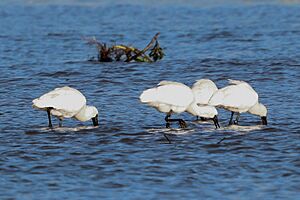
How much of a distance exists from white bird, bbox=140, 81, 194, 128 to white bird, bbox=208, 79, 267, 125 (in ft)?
1.07

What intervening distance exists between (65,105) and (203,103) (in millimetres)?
2029

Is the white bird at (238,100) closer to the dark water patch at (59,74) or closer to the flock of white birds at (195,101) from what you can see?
the flock of white birds at (195,101)

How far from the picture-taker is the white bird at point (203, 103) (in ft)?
39.0

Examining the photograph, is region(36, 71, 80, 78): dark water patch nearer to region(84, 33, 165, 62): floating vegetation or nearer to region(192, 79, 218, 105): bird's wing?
region(84, 33, 165, 62): floating vegetation

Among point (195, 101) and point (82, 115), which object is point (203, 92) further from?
point (82, 115)

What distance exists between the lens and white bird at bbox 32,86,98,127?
37.6ft

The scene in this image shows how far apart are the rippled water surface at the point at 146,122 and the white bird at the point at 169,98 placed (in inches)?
12.3

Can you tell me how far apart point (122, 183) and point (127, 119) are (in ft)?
11.9

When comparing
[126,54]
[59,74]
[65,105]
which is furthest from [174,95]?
[126,54]

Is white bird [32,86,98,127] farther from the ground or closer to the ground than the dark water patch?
farther from the ground

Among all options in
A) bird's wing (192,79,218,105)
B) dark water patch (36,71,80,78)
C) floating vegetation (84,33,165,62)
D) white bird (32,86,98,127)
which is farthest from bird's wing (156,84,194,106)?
floating vegetation (84,33,165,62)

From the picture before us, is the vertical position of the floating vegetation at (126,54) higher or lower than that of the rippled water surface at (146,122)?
higher

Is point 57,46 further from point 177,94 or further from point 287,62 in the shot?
point 177,94

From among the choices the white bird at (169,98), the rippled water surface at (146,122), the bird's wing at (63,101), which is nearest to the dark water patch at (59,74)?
the rippled water surface at (146,122)
